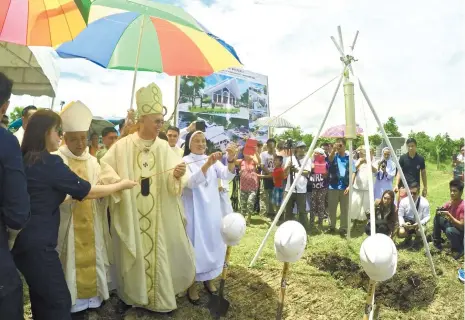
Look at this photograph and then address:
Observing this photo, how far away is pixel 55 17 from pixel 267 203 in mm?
6477

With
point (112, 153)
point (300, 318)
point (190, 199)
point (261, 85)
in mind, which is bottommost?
point (300, 318)

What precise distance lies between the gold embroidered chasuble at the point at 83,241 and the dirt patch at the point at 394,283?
301 centimetres

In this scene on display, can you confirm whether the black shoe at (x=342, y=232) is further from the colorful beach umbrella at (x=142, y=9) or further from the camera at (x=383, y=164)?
the colorful beach umbrella at (x=142, y=9)

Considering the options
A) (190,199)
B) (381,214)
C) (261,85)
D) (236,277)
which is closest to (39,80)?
(190,199)

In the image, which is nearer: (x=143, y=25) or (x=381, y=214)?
(x=143, y=25)

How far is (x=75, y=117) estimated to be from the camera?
3066 mm

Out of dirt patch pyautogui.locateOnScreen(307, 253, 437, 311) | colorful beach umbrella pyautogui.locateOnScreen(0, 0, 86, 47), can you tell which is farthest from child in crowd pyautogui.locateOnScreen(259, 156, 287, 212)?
colorful beach umbrella pyautogui.locateOnScreen(0, 0, 86, 47)

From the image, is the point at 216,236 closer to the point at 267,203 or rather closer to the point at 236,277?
the point at 236,277

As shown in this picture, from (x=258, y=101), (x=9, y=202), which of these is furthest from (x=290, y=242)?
(x=258, y=101)

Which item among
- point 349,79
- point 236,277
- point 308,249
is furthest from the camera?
point 308,249

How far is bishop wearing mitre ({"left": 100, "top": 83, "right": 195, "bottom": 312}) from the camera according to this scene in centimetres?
341

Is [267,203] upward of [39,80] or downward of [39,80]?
downward

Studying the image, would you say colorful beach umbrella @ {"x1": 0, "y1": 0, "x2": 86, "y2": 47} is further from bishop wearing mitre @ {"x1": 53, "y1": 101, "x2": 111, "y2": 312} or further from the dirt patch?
the dirt patch

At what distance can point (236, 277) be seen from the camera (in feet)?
15.6
